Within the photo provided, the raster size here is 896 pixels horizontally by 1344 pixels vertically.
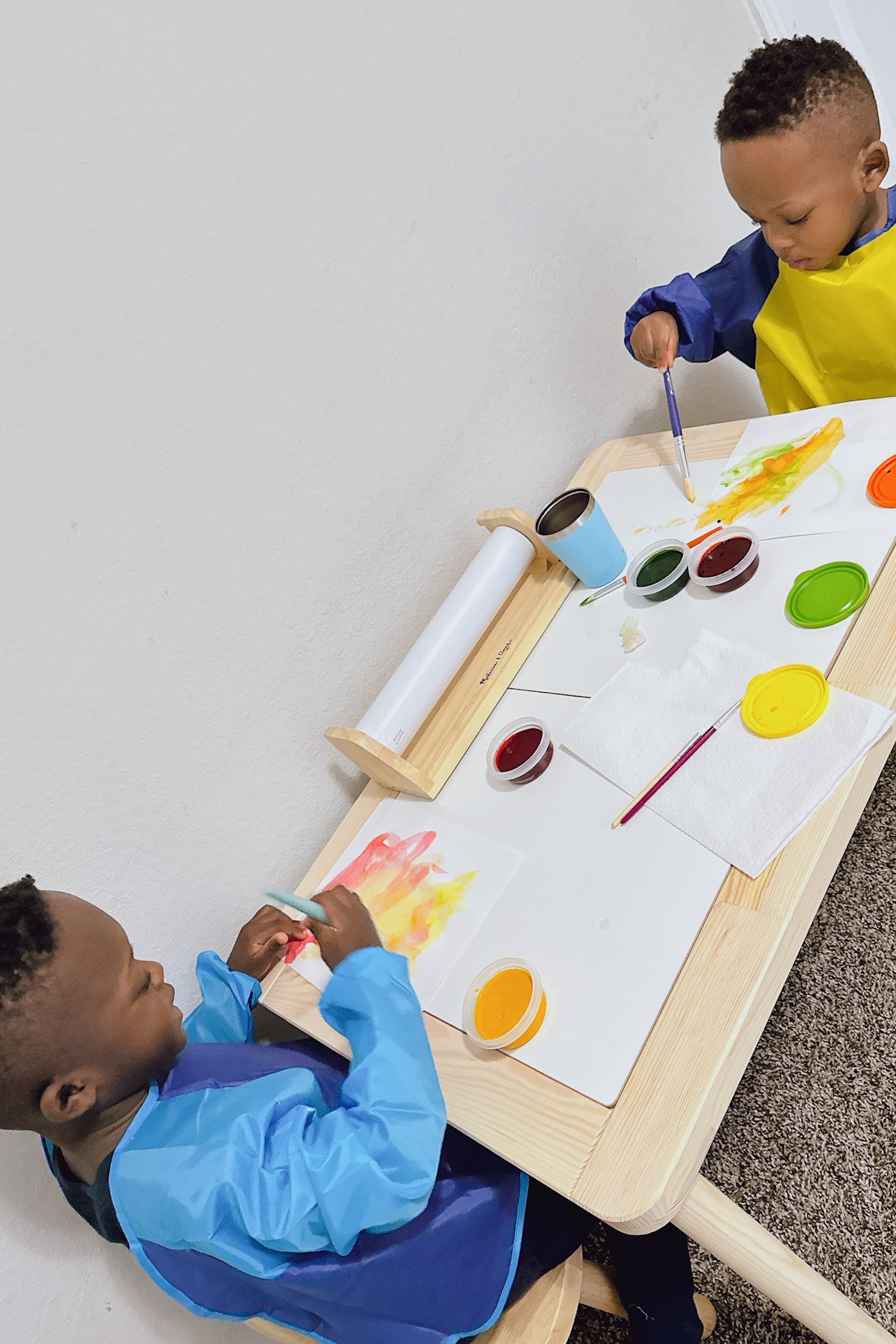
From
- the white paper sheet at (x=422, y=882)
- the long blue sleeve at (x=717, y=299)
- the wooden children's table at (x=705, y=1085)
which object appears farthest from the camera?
the long blue sleeve at (x=717, y=299)

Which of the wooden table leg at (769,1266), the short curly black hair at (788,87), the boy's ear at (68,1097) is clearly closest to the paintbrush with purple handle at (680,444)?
the short curly black hair at (788,87)

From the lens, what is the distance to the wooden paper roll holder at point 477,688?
108cm

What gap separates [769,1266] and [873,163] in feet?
3.74

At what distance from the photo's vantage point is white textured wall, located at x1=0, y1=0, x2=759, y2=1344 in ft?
3.02

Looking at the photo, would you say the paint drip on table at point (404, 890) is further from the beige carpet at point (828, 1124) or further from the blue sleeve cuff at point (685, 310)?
the blue sleeve cuff at point (685, 310)

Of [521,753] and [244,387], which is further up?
[244,387]

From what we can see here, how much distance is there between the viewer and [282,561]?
115cm

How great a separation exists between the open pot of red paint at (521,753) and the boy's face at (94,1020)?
412 mm

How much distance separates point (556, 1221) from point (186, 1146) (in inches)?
15.0

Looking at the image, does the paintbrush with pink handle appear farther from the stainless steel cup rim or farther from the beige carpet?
the beige carpet

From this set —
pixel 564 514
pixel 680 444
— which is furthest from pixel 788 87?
pixel 564 514

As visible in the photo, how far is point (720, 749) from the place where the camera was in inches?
34.0

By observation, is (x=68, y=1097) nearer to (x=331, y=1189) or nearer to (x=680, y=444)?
(x=331, y=1189)

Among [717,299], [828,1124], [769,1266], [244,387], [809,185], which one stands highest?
[244,387]
